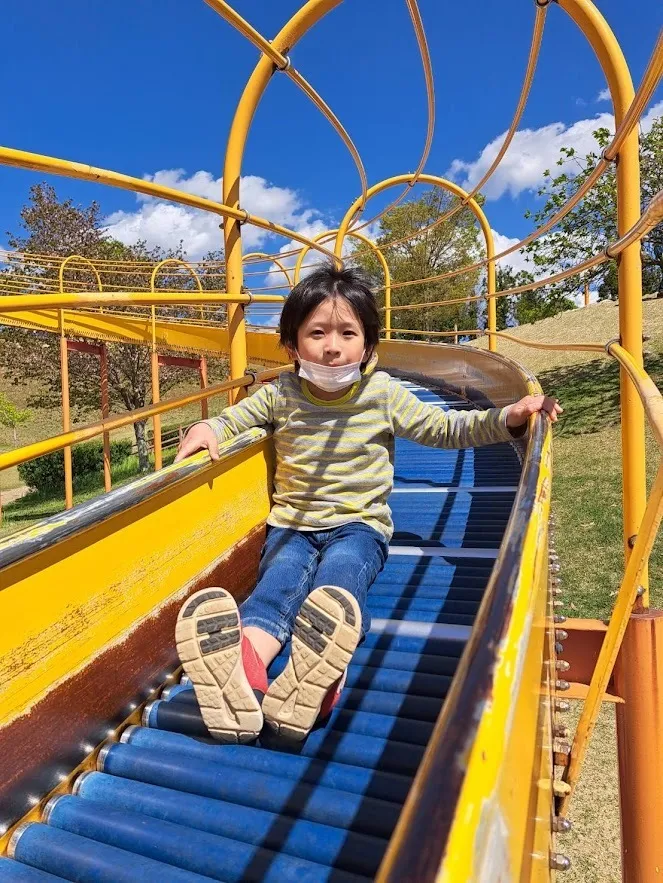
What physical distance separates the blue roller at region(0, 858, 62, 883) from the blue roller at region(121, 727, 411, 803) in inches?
14.0

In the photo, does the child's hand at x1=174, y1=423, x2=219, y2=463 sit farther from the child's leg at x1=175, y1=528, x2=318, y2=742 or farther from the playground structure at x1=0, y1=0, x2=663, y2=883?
the child's leg at x1=175, y1=528, x2=318, y2=742

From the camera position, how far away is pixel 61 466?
18.4 meters

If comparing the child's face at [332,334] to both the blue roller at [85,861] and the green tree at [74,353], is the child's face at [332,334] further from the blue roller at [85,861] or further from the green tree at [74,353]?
the green tree at [74,353]

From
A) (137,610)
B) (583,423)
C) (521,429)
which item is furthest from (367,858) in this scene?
(583,423)

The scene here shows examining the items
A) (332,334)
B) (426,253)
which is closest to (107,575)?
(332,334)

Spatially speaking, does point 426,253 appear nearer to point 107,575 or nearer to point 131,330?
point 131,330

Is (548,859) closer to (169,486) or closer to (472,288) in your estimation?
(169,486)

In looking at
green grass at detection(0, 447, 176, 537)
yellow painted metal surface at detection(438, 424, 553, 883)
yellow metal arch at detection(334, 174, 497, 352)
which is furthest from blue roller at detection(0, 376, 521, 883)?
green grass at detection(0, 447, 176, 537)

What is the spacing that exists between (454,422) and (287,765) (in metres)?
1.23

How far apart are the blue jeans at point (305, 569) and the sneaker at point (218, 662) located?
0.29 meters

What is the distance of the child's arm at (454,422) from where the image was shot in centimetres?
205

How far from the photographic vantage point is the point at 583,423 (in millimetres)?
9219

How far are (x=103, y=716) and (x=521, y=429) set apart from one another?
1434mm

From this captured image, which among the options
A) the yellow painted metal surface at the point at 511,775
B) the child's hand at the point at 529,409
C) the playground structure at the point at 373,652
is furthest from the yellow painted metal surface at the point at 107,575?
the yellow painted metal surface at the point at 511,775
